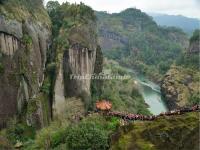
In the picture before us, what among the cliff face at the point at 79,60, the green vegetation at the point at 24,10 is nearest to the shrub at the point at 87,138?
the green vegetation at the point at 24,10

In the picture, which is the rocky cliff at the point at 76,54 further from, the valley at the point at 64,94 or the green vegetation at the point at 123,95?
the green vegetation at the point at 123,95

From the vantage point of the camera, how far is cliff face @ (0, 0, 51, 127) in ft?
147

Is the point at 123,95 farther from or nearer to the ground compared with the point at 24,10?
nearer to the ground

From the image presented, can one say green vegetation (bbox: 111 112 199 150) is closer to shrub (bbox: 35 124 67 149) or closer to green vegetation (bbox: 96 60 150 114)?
shrub (bbox: 35 124 67 149)

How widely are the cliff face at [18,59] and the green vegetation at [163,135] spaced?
92.2 ft

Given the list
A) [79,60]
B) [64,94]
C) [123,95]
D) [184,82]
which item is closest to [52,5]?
[123,95]

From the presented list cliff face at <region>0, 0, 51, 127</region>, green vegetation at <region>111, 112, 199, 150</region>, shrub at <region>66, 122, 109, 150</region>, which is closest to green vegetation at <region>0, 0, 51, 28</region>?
cliff face at <region>0, 0, 51, 127</region>

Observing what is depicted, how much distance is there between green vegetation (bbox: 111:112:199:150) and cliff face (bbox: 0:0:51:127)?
92.2 ft

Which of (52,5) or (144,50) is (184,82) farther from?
(144,50)

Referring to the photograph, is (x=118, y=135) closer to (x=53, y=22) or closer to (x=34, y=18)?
(x=34, y=18)

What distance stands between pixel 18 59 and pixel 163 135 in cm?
3218

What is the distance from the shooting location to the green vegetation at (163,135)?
52.3 feet

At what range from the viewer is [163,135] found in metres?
16.7

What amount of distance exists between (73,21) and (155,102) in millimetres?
40946
